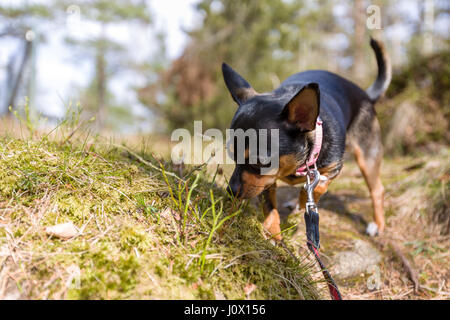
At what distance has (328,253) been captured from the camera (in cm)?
258

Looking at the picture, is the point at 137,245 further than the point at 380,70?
No

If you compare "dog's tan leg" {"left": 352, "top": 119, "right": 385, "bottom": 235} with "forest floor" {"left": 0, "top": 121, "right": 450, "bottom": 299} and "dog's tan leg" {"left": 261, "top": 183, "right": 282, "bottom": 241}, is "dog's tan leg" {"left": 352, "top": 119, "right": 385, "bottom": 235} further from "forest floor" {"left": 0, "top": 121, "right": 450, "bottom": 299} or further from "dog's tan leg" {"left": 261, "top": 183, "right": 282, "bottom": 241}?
"dog's tan leg" {"left": 261, "top": 183, "right": 282, "bottom": 241}

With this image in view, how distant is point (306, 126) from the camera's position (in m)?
2.26

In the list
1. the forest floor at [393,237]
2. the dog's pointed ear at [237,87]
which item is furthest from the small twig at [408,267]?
the dog's pointed ear at [237,87]

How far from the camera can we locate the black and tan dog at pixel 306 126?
7.33 ft

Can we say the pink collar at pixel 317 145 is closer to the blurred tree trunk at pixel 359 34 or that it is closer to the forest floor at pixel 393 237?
the forest floor at pixel 393 237

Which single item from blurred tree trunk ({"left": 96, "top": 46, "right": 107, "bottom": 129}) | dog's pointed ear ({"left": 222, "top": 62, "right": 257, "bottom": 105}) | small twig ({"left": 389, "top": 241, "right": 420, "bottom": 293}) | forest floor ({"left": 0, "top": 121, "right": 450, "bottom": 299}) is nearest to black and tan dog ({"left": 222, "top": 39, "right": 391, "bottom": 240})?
dog's pointed ear ({"left": 222, "top": 62, "right": 257, "bottom": 105})

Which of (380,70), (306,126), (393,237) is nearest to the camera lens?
(306,126)

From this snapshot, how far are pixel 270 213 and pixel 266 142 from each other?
605 millimetres

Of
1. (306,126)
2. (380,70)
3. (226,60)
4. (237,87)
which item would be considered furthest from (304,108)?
(226,60)

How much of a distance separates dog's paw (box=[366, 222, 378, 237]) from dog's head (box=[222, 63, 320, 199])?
1373 millimetres

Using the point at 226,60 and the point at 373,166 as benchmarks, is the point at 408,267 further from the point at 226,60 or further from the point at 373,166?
the point at 226,60

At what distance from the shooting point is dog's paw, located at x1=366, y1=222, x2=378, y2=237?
3156mm
